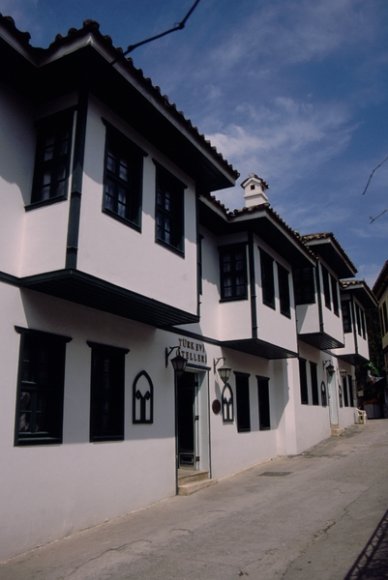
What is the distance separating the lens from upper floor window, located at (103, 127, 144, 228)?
874cm

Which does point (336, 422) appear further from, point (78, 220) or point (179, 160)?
point (78, 220)

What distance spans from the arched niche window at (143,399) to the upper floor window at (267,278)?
5106 millimetres

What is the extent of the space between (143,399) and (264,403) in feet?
22.1

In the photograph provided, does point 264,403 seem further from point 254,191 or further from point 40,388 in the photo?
point 40,388

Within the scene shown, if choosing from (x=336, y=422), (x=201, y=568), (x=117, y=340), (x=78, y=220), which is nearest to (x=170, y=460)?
(x=117, y=340)

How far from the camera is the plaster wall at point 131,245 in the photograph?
788 cm

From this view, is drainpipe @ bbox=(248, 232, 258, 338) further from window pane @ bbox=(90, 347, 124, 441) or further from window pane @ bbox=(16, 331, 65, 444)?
window pane @ bbox=(16, 331, 65, 444)

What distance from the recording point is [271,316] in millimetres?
14227

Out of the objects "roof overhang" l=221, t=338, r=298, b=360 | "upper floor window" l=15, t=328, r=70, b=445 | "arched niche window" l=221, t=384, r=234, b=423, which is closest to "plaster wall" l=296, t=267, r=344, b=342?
"roof overhang" l=221, t=338, r=298, b=360

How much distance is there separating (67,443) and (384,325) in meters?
28.7

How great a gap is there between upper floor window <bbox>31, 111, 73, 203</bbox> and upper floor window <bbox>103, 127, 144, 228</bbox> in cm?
63

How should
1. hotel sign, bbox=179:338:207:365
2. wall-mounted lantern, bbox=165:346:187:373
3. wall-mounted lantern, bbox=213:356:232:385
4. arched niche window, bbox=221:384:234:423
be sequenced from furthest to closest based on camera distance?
arched niche window, bbox=221:384:234:423 → wall-mounted lantern, bbox=213:356:232:385 → hotel sign, bbox=179:338:207:365 → wall-mounted lantern, bbox=165:346:187:373

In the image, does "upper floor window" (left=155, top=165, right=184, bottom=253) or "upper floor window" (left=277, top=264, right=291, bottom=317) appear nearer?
"upper floor window" (left=155, top=165, right=184, bottom=253)

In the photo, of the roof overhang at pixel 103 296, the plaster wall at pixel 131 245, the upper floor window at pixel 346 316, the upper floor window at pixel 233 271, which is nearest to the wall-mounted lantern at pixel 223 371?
the upper floor window at pixel 233 271
